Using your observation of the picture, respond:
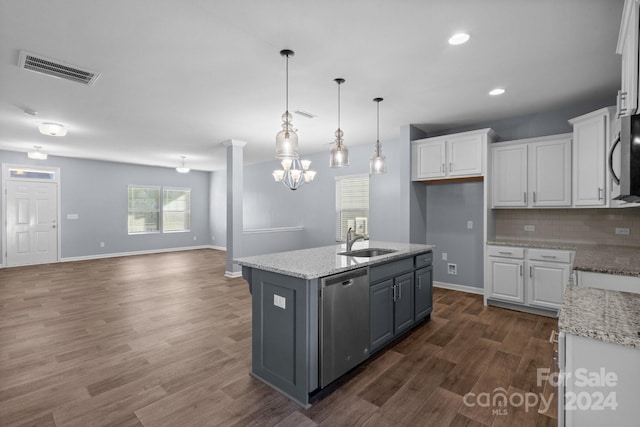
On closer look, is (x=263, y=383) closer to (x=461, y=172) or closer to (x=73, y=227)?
(x=461, y=172)

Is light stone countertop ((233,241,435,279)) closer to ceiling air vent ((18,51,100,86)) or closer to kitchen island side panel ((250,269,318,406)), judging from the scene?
kitchen island side panel ((250,269,318,406))

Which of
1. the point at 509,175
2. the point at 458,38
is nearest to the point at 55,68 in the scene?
the point at 458,38

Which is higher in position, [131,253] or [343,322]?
[343,322]

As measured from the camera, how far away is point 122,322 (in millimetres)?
3725

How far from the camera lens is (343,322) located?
2.37 m

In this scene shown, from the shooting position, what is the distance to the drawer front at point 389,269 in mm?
2691

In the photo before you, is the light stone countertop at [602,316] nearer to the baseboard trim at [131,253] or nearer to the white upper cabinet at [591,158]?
the white upper cabinet at [591,158]

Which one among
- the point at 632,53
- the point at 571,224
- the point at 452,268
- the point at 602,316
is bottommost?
the point at 452,268

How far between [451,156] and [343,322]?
3.29 metres

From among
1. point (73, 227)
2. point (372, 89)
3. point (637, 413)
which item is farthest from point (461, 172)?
point (73, 227)

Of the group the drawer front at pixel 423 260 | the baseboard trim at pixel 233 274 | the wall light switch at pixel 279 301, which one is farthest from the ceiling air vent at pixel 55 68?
the baseboard trim at pixel 233 274

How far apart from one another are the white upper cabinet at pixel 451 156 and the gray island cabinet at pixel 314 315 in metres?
2.29

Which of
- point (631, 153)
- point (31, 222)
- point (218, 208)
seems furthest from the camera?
point (218, 208)

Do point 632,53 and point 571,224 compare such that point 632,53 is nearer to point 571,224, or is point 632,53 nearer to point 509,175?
point 509,175
